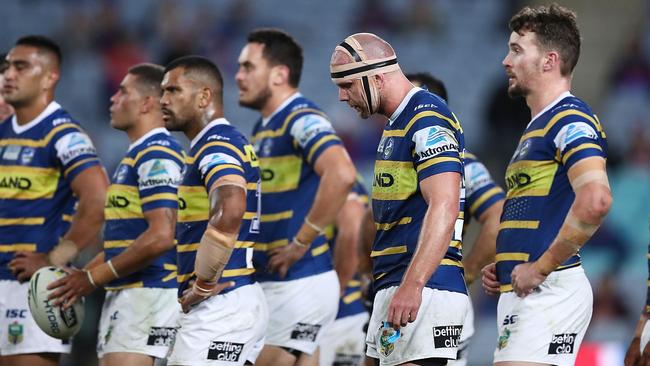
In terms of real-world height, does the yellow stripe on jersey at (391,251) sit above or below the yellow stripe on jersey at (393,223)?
below

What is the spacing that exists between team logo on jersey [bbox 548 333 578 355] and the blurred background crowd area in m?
9.35

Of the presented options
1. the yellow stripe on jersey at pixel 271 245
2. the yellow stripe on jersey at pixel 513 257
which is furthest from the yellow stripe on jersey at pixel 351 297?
the yellow stripe on jersey at pixel 513 257

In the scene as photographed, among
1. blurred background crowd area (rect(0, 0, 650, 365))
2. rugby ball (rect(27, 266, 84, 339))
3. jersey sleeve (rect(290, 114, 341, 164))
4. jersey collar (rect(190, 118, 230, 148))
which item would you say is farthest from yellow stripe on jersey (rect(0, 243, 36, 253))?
blurred background crowd area (rect(0, 0, 650, 365))

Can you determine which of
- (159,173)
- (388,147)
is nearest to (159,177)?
(159,173)

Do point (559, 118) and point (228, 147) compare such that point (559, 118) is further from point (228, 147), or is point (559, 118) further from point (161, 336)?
point (161, 336)

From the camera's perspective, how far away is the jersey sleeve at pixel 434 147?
5.98m

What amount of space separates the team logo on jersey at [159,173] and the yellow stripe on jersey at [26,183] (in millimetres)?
974

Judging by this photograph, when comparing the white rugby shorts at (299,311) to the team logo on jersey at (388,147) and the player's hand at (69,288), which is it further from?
the team logo on jersey at (388,147)

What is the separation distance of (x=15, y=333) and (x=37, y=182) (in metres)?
1.12

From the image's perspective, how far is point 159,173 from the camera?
7926 millimetres

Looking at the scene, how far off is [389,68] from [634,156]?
1095 cm

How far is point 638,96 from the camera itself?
57.9 feet

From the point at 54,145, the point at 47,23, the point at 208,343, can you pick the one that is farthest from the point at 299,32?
the point at 208,343

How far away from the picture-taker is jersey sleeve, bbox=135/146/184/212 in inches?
309
